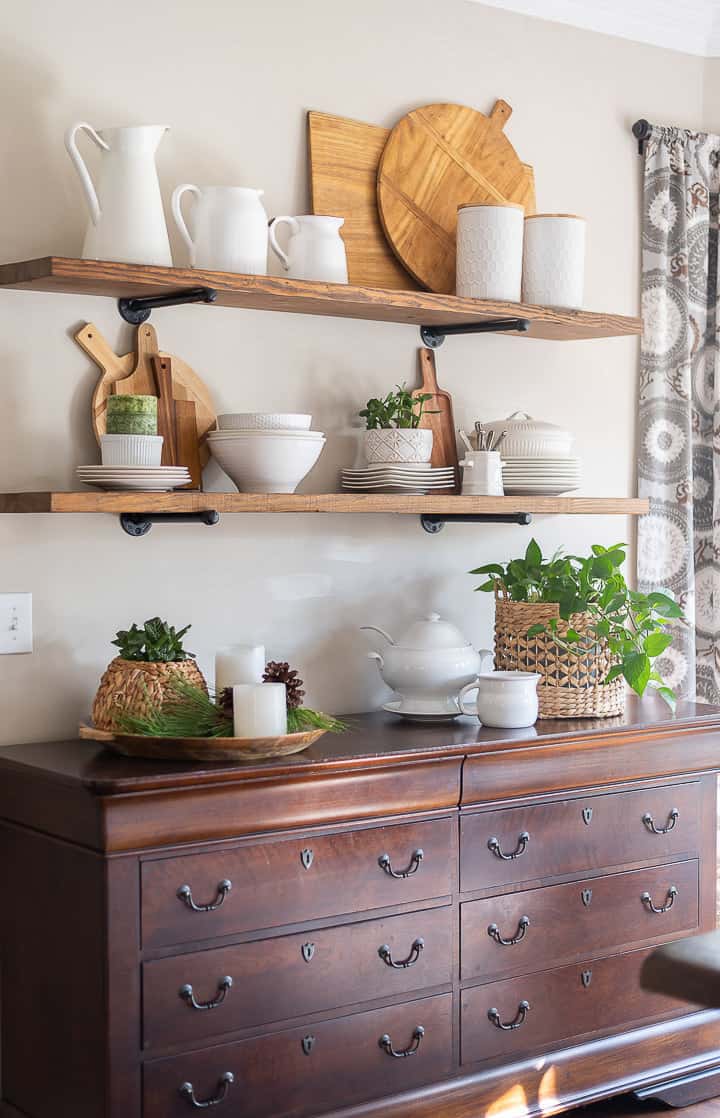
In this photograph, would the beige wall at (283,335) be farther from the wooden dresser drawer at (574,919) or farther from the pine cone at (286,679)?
the wooden dresser drawer at (574,919)

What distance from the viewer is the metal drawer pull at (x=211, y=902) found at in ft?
7.39

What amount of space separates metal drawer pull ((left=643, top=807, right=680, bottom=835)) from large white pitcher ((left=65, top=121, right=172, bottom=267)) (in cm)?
153

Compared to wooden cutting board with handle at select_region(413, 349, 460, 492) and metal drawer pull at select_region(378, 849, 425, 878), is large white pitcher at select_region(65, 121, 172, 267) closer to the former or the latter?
wooden cutting board with handle at select_region(413, 349, 460, 492)

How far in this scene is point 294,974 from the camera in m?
2.38

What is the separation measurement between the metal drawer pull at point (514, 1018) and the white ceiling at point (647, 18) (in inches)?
88.5

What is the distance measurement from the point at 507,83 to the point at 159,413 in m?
1.26

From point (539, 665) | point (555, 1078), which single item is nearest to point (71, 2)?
→ point (539, 665)

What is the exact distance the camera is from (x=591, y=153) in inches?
133

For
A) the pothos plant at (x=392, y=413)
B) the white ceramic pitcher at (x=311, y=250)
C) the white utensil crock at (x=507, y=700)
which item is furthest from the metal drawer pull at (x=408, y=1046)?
the white ceramic pitcher at (x=311, y=250)

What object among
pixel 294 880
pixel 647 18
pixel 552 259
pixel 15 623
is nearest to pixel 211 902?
pixel 294 880

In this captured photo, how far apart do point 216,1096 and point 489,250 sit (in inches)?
69.9

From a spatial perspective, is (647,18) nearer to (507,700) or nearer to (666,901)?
(507,700)

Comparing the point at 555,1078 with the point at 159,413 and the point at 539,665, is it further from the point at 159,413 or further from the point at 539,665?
the point at 159,413

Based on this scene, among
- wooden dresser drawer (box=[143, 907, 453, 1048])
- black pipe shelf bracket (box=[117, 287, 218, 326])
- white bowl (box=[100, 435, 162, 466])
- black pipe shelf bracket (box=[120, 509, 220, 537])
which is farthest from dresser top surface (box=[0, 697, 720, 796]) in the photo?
black pipe shelf bracket (box=[117, 287, 218, 326])
